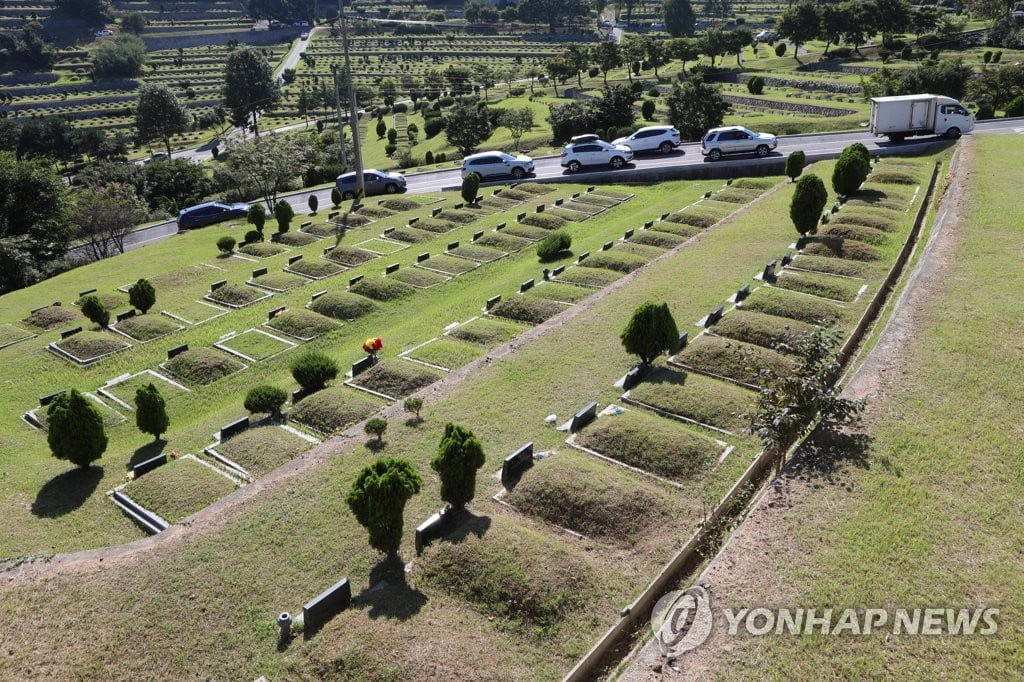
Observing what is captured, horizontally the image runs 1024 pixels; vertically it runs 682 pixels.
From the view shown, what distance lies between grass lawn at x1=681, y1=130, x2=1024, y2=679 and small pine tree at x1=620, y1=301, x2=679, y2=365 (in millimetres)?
4284

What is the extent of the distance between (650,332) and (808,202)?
33.9ft

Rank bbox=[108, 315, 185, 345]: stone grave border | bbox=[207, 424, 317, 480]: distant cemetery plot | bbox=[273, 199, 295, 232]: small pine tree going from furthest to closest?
bbox=[273, 199, 295, 232]: small pine tree < bbox=[108, 315, 185, 345]: stone grave border < bbox=[207, 424, 317, 480]: distant cemetery plot

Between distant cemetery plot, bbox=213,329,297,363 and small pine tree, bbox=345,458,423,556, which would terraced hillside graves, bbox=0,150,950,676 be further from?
distant cemetery plot, bbox=213,329,297,363

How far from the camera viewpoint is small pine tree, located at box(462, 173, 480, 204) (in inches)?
1371

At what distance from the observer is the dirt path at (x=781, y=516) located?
875 centimetres

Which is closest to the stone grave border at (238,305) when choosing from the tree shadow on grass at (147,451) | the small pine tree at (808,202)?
the tree shadow on grass at (147,451)

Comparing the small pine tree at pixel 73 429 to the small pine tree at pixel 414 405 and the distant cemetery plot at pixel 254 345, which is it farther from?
the small pine tree at pixel 414 405

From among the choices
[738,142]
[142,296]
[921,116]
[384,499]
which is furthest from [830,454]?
[921,116]

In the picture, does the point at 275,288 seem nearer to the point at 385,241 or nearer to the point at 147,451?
the point at 385,241

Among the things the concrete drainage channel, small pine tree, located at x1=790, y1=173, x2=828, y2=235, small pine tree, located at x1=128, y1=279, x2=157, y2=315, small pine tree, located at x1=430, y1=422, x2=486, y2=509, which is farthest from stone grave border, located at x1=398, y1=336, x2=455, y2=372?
small pine tree, located at x1=790, y1=173, x2=828, y2=235

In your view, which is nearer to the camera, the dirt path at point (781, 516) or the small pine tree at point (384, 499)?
the dirt path at point (781, 516)

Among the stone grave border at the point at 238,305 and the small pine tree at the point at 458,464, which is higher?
the small pine tree at the point at 458,464

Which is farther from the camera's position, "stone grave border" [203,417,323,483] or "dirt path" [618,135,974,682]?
"stone grave border" [203,417,323,483]

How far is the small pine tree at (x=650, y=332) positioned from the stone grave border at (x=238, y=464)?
7.37 meters
